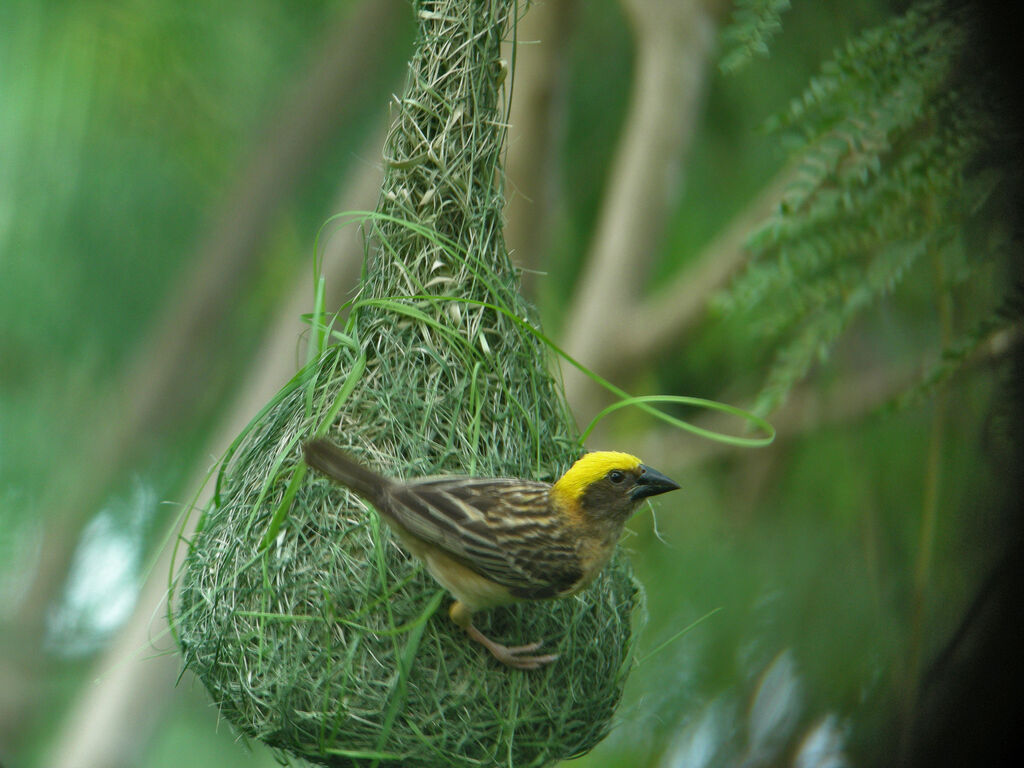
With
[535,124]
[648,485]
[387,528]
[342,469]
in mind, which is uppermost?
[535,124]

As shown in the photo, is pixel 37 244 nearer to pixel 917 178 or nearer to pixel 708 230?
pixel 708 230

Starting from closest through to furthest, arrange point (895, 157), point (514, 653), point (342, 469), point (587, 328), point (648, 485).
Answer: point (342, 469) → point (514, 653) → point (648, 485) → point (895, 157) → point (587, 328)

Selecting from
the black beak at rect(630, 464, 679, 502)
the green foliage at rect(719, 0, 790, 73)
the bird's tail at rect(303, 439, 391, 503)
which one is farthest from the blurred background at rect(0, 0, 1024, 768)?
the bird's tail at rect(303, 439, 391, 503)

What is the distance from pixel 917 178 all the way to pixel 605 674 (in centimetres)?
102

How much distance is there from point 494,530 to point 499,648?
186mm

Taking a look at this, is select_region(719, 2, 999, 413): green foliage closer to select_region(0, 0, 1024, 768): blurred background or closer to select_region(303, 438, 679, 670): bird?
select_region(0, 0, 1024, 768): blurred background

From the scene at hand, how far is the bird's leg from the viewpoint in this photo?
1532 mm

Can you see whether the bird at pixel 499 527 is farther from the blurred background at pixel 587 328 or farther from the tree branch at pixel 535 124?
the tree branch at pixel 535 124

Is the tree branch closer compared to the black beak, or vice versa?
the black beak

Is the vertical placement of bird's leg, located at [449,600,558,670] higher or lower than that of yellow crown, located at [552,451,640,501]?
lower

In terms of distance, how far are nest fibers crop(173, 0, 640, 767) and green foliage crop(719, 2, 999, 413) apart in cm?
51

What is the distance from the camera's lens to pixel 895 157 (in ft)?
6.55

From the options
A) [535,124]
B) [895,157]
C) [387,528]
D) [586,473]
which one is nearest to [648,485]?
[586,473]

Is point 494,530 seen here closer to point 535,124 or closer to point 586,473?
point 586,473
